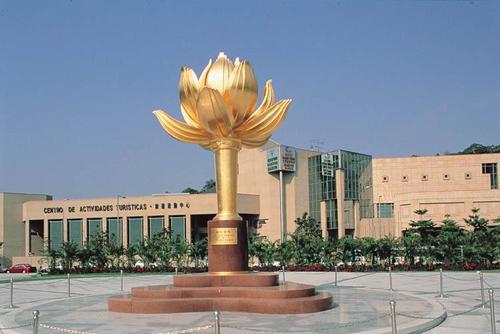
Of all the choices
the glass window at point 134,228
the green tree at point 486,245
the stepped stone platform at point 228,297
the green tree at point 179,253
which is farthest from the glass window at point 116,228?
the stepped stone platform at point 228,297

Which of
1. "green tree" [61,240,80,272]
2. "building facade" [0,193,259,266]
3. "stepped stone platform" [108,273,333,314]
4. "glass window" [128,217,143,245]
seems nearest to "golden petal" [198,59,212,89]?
"stepped stone platform" [108,273,333,314]

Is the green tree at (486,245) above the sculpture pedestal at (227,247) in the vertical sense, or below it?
below

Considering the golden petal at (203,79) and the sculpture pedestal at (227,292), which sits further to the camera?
the golden petal at (203,79)

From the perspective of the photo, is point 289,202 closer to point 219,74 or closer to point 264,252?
point 264,252

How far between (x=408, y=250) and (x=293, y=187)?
25.3m

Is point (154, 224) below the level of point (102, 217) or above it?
below

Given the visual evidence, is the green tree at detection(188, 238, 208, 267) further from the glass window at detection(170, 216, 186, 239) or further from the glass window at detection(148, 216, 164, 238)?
the glass window at detection(148, 216, 164, 238)

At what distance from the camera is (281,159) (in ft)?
184

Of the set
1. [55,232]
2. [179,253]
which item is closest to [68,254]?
[179,253]

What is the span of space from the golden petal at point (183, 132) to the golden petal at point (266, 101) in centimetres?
143

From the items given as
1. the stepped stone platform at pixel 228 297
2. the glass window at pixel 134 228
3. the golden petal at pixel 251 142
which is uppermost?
the golden petal at pixel 251 142

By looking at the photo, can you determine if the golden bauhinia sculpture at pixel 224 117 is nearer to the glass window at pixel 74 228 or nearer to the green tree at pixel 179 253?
the green tree at pixel 179 253

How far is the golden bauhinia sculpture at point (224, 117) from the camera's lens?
16.4 metres

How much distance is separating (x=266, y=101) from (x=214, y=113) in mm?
2184
